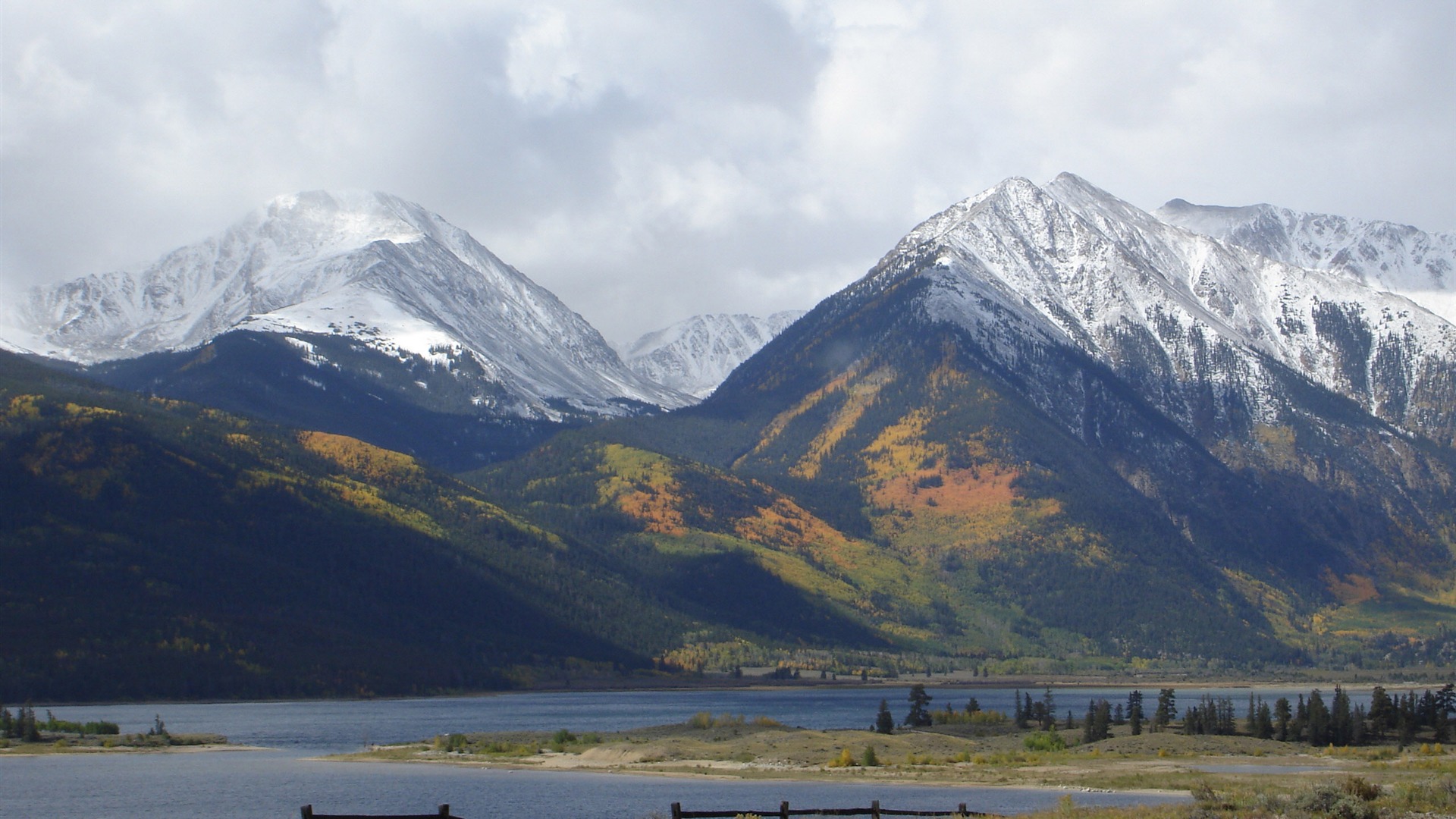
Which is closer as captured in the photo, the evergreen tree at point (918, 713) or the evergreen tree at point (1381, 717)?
the evergreen tree at point (1381, 717)

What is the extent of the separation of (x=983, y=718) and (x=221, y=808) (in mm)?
103656

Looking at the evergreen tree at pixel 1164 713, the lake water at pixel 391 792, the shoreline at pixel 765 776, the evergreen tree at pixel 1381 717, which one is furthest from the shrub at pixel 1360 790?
the evergreen tree at pixel 1381 717

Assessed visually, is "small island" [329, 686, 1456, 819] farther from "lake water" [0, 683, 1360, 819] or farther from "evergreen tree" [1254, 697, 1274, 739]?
"lake water" [0, 683, 1360, 819]

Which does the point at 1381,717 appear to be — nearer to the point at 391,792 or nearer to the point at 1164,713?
the point at 1164,713

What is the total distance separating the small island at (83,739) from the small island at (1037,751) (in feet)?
68.4

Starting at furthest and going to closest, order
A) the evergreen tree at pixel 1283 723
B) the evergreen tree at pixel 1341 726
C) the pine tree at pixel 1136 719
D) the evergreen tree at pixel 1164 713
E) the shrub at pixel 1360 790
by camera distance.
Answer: the evergreen tree at pixel 1164 713, the pine tree at pixel 1136 719, the evergreen tree at pixel 1283 723, the evergreen tree at pixel 1341 726, the shrub at pixel 1360 790

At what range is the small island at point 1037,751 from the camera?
127812 millimetres

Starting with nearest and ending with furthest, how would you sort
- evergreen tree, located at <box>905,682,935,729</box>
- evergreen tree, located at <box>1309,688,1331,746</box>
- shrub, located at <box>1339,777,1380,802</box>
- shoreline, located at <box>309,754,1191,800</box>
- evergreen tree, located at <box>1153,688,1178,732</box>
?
shrub, located at <box>1339,777,1380,802</box> < shoreline, located at <box>309,754,1191,800</box> < evergreen tree, located at <box>1309,688,1331,746</box> < evergreen tree, located at <box>1153,688,1178,732</box> < evergreen tree, located at <box>905,682,935,729</box>

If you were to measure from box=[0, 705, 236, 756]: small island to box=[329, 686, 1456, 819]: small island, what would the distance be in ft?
68.4

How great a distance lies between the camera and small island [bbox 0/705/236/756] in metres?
164

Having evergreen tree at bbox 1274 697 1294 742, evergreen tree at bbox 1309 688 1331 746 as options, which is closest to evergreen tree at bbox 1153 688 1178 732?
evergreen tree at bbox 1274 697 1294 742

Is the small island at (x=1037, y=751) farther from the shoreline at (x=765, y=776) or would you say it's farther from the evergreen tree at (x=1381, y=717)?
the shoreline at (x=765, y=776)

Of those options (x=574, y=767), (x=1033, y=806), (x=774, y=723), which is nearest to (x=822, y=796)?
(x=1033, y=806)

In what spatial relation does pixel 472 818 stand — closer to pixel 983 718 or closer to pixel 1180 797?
pixel 1180 797
